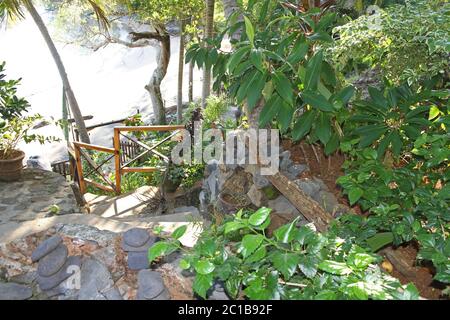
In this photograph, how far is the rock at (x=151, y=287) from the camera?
1.90 meters

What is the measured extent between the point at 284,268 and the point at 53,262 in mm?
1361

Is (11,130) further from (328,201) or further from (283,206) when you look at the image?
(328,201)

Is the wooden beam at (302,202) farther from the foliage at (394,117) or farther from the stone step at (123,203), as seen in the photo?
the stone step at (123,203)

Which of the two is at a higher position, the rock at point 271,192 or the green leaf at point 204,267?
the green leaf at point 204,267

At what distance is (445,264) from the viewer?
1493 millimetres

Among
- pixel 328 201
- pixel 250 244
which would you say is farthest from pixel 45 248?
pixel 328 201

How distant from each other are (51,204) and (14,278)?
9.94ft

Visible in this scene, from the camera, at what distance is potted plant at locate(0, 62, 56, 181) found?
220 inches

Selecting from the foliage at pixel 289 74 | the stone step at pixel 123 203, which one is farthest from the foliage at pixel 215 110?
the foliage at pixel 289 74

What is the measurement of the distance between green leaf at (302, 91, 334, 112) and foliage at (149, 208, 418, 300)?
0.94 meters

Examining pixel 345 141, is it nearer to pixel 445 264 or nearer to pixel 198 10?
pixel 445 264

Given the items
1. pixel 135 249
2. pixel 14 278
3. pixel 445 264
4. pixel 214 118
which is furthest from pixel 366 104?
pixel 214 118

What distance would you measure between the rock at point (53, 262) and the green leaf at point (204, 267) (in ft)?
3.67

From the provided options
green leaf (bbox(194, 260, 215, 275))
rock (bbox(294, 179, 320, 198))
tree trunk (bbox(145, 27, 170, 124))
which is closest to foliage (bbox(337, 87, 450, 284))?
green leaf (bbox(194, 260, 215, 275))
